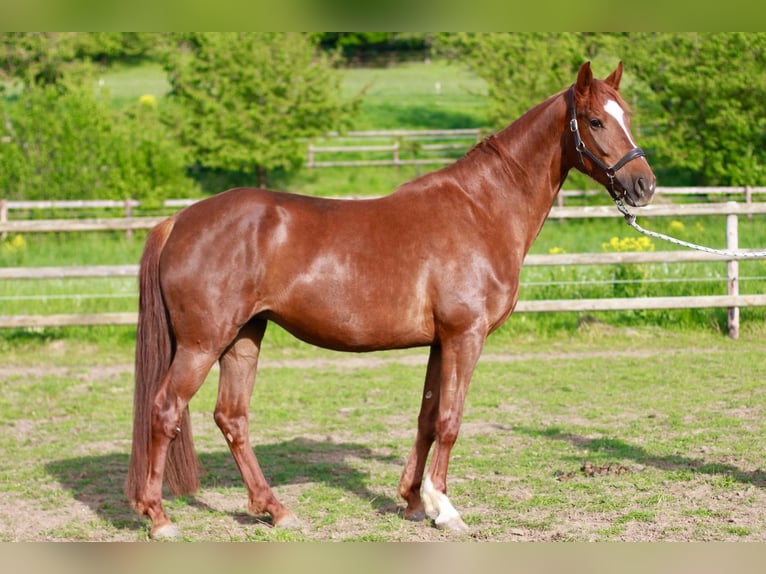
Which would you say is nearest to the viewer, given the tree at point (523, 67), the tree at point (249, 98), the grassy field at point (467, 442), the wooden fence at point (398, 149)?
the grassy field at point (467, 442)

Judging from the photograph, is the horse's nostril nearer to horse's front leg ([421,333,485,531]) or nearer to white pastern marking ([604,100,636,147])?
white pastern marking ([604,100,636,147])

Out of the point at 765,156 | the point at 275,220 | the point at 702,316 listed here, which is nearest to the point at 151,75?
the point at 765,156

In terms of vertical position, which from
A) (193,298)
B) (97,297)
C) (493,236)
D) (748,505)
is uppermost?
(493,236)

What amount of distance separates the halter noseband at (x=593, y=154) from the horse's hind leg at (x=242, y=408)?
197cm

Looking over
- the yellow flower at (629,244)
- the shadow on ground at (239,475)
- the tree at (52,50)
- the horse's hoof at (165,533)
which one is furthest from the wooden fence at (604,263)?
the tree at (52,50)

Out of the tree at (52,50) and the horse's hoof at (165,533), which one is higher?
the tree at (52,50)

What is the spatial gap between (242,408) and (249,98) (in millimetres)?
19971

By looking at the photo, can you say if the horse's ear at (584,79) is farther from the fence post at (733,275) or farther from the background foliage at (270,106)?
the background foliage at (270,106)

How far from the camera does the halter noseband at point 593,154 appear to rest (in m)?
4.49

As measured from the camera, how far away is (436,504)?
4629mm

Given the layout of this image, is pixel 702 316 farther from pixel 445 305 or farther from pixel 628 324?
pixel 445 305

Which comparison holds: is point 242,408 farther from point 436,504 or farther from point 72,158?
point 72,158

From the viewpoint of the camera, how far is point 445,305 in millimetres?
4543
